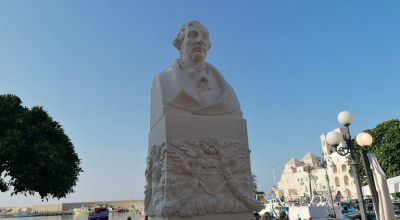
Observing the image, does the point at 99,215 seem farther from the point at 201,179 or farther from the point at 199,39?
the point at 199,39

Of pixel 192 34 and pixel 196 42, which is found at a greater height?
pixel 192 34

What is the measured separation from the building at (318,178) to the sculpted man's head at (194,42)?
4795cm

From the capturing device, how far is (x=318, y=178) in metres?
65.6

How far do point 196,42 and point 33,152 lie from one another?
44.8 feet

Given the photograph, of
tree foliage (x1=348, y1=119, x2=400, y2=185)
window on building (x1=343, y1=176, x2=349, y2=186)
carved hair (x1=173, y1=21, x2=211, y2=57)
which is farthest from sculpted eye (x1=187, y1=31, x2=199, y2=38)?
window on building (x1=343, y1=176, x2=349, y2=186)

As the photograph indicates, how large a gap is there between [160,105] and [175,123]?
598mm

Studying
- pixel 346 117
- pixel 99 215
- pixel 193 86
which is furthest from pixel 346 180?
pixel 193 86

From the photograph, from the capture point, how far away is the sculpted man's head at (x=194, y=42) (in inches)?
200

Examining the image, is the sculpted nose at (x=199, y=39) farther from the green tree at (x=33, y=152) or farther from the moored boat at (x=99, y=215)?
the green tree at (x=33, y=152)

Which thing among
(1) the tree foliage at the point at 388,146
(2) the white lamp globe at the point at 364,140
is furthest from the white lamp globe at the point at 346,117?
(1) the tree foliage at the point at 388,146

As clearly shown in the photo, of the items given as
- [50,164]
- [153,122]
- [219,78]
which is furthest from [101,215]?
[219,78]

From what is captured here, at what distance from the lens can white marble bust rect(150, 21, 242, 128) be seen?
4.79 metres

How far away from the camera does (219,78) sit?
5.48m

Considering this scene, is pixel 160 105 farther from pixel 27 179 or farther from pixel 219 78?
pixel 27 179
